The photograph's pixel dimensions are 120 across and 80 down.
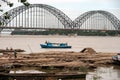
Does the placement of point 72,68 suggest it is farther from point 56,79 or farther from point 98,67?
point 56,79

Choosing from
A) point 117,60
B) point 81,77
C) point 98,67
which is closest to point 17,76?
point 81,77

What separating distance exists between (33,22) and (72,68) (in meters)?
163

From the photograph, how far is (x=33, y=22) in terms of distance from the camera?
190 meters

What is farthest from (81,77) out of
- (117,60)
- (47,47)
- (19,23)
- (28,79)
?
(19,23)

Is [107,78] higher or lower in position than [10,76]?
lower

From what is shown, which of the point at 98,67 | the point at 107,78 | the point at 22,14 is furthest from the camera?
the point at 22,14

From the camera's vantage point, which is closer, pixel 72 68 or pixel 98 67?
pixel 72 68

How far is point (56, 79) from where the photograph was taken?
16984 millimetres

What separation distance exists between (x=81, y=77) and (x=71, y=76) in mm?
713

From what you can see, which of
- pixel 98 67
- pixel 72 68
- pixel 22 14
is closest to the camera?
pixel 72 68

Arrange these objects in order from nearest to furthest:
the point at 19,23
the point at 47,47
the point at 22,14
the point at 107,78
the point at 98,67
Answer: the point at 107,78 < the point at 98,67 < the point at 47,47 < the point at 19,23 < the point at 22,14

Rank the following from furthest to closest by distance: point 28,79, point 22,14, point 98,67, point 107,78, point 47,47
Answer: point 22,14 < point 47,47 < point 98,67 < point 107,78 < point 28,79

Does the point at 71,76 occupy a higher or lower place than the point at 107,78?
higher

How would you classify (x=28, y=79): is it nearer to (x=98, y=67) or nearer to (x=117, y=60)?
(x=98, y=67)
